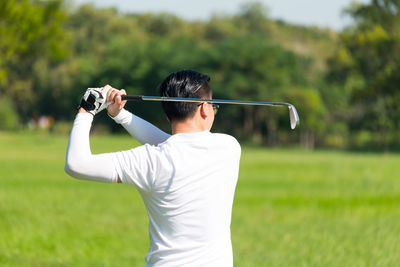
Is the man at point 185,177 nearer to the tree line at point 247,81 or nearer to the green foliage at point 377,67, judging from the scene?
the green foliage at point 377,67

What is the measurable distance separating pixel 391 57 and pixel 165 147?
5491 cm

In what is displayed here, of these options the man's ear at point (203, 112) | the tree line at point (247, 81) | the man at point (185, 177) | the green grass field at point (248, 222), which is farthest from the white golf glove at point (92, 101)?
the tree line at point (247, 81)

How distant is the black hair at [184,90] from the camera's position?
3.12 meters

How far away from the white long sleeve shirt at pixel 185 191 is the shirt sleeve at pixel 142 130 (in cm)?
57

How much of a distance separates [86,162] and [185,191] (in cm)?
50

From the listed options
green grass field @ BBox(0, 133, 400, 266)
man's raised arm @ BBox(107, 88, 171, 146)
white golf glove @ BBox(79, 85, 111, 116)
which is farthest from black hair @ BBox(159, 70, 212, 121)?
green grass field @ BBox(0, 133, 400, 266)

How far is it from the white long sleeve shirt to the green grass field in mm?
5525

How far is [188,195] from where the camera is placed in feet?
10.1

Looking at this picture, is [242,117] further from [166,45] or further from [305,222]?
[305,222]

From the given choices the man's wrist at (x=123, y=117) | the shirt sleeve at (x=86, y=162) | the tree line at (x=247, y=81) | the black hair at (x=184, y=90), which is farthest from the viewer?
the tree line at (x=247, y=81)

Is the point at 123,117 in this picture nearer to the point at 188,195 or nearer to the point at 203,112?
the point at 203,112

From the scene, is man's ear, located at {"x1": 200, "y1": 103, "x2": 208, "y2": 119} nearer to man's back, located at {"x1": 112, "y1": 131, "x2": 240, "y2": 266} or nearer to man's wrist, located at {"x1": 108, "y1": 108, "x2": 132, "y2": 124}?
man's back, located at {"x1": 112, "y1": 131, "x2": 240, "y2": 266}

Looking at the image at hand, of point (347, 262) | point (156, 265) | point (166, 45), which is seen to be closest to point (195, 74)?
point (156, 265)

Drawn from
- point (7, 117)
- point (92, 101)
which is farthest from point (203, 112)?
point (7, 117)
